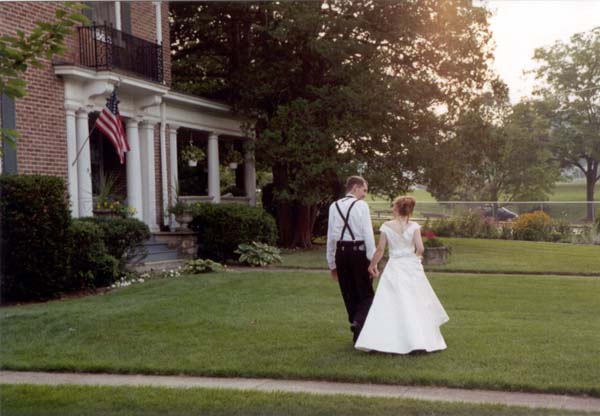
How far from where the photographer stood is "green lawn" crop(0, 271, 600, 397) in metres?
6.71

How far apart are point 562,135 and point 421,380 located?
5129 cm

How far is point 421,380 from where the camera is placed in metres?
6.39

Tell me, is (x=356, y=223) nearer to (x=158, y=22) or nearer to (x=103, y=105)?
(x=103, y=105)

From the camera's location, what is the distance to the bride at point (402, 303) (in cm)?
742

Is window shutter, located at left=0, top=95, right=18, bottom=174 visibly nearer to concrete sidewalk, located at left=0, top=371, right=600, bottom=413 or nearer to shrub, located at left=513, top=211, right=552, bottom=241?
concrete sidewalk, located at left=0, top=371, right=600, bottom=413

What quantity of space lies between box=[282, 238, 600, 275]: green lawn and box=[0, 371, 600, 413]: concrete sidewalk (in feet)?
32.8

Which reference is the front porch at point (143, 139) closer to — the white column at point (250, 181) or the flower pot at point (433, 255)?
the white column at point (250, 181)

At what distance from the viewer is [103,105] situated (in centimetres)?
1614

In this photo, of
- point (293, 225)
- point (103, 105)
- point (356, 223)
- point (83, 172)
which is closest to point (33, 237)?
point (83, 172)

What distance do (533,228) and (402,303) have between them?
72.4 feet

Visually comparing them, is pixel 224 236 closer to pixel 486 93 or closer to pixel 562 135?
pixel 486 93

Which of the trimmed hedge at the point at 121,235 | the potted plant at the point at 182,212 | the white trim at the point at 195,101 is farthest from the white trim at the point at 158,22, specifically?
the trimmed hedge at the point at 121,235

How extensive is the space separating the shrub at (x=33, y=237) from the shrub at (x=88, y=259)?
0.32 m

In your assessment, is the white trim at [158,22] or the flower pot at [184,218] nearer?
the flower pot at [184,218]
